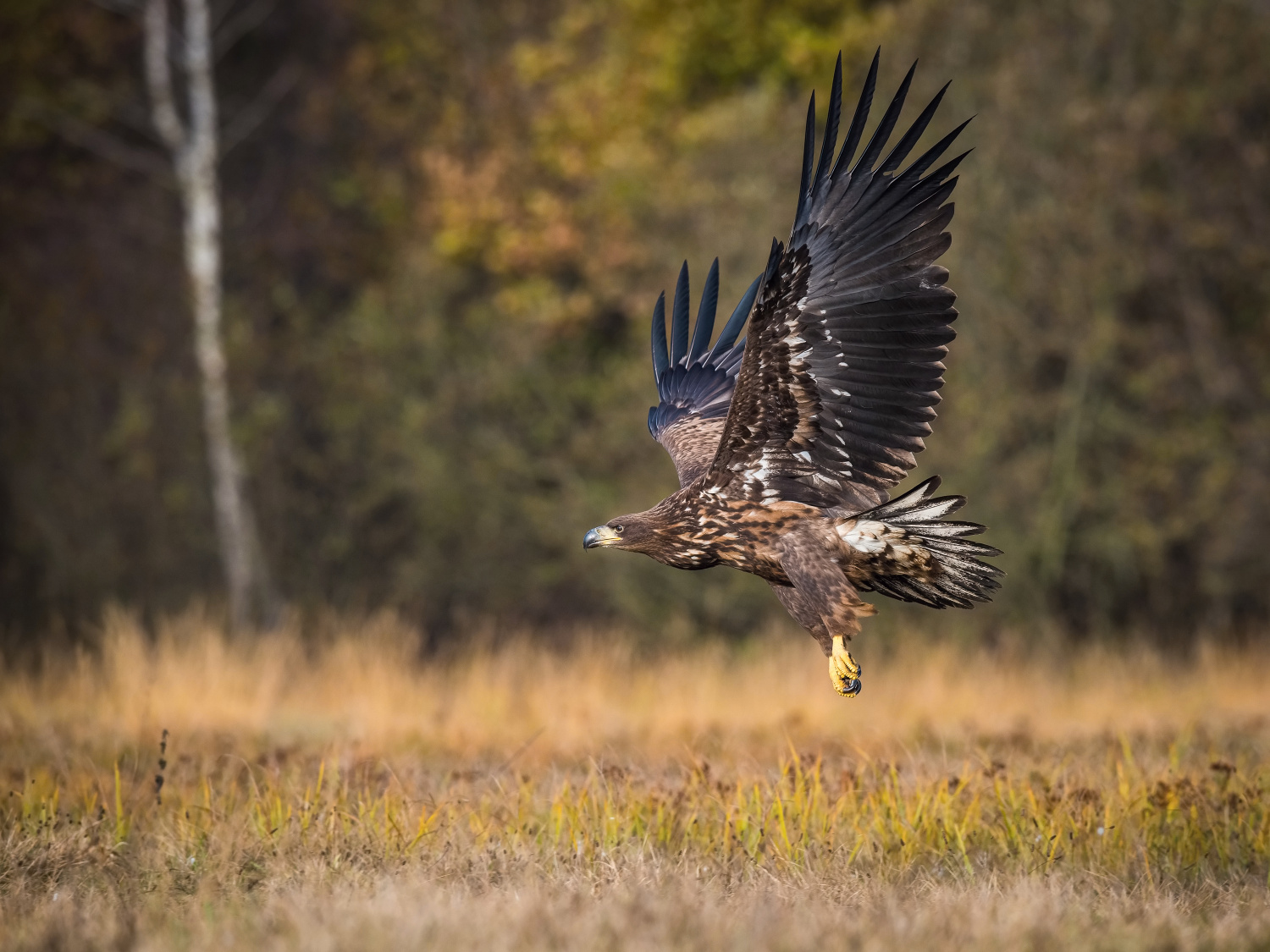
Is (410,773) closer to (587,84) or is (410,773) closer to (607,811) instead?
(607,811)

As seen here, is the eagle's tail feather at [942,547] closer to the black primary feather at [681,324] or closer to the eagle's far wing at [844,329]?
the eagle's far wing at [844,329]

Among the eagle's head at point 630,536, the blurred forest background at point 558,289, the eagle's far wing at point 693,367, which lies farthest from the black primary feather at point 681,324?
the blurred forest background at point 558,289

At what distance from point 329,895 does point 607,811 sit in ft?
3.69

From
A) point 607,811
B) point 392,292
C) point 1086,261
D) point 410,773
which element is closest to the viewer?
point 607,811

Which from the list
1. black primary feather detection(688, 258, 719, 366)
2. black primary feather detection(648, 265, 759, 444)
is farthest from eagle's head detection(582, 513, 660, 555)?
black primary feather detection(688, 258, 719, 366)

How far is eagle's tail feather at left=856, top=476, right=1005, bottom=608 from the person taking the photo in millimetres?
5281

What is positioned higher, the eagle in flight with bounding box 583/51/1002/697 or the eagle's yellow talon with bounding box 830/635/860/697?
the eagle in flight with bounding box 583/51/1002/697

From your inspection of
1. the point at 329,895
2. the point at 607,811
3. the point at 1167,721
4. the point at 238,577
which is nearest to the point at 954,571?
the point at 607,811

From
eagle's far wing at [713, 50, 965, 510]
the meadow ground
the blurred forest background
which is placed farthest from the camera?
the blurred forest background

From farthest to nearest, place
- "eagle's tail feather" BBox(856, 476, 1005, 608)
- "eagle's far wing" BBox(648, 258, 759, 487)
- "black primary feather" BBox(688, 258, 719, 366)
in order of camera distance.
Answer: "black primary feather" BBox(688, 258, 719, 366) → "eagle's far wing" BBox(648, 258, 759, 487) → "eagle's tail feather" BBox(856, 476, 1005, 608)

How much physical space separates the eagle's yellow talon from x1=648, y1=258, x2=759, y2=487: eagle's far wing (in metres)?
2.13

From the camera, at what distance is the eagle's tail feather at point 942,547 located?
17.3 feet

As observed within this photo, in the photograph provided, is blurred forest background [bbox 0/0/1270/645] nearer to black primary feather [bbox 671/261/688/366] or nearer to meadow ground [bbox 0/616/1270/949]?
meadow ground [bbox 0/616/1270/949]

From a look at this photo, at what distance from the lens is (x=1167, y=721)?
29.4ft
